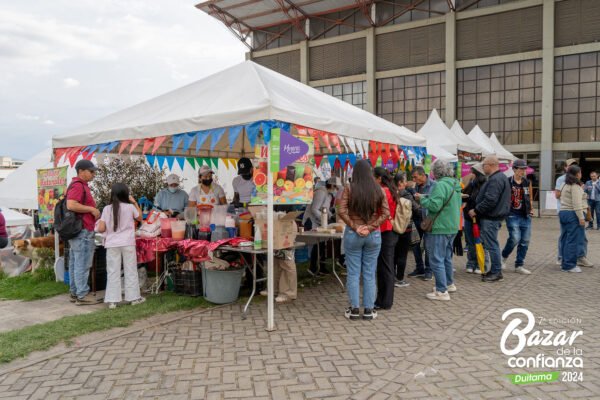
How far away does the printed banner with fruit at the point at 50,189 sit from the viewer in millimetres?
6750

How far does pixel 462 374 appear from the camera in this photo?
3.71 m

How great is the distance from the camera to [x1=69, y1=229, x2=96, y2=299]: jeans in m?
5.95

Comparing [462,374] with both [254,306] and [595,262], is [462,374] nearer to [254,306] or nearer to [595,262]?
[254,306]

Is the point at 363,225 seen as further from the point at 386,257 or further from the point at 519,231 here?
the point at 519,231

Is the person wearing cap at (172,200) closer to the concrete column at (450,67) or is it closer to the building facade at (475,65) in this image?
the concrete column at (450,67)

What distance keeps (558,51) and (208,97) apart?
22.1 metres

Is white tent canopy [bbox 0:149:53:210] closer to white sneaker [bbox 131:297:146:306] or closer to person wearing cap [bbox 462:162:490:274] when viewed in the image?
white sneaker [bbox 131:297:146:306]

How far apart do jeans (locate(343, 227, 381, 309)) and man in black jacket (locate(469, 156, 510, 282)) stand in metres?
2.65

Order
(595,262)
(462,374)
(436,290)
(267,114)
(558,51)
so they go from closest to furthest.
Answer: (462,374), (267,114), (436,290), (595,262), (558,51)

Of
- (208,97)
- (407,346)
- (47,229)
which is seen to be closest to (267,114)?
(208,97)

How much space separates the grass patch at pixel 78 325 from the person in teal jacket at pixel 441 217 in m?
3.10

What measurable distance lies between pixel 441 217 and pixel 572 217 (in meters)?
3.55

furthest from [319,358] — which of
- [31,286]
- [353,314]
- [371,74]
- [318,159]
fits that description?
[371,74]


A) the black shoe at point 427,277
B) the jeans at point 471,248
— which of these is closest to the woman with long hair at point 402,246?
the black shoe at point 427,277
